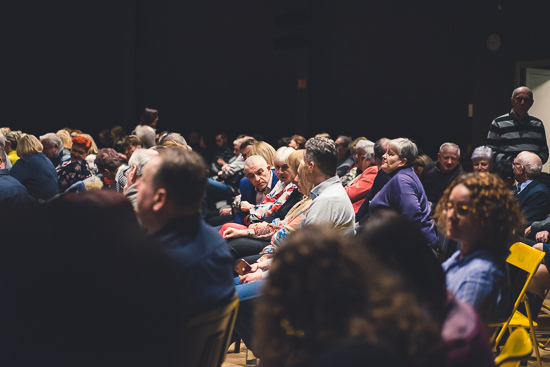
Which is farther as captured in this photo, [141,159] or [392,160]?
[392,160]

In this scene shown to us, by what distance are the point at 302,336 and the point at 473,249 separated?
1.12 m

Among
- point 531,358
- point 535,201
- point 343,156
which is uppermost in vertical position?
point 343,156

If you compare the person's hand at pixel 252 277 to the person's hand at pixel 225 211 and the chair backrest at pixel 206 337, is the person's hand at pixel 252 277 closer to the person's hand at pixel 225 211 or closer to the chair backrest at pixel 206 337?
the chair backrest at pixel 206 337

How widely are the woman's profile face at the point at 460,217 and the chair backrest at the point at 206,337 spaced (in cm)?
76

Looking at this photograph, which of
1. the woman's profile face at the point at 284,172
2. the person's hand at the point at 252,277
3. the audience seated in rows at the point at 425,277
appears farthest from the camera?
the woman's profile face at the point at 284,172

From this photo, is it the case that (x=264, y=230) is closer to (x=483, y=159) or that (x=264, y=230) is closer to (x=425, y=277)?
(x=483, y=159)

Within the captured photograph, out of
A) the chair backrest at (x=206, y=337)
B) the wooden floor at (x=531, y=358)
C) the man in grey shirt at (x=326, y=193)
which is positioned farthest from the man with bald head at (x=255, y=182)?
the chair backrest at (x=206, y=337)

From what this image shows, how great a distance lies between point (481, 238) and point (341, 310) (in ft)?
3.67

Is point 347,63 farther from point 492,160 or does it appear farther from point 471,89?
point 492,160

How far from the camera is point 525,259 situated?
11.1 ft

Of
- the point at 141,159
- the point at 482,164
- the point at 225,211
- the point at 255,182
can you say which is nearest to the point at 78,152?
the point at 225,211

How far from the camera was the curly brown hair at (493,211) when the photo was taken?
2008 millimetres

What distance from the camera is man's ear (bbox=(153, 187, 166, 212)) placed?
204 cm

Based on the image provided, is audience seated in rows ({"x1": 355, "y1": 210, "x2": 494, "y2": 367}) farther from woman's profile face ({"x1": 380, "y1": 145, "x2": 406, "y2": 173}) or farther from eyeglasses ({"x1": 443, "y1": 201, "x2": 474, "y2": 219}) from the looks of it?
woman's profile face ({"x1": 380, "y1": 145, "x2": 406, "y2": 173})
